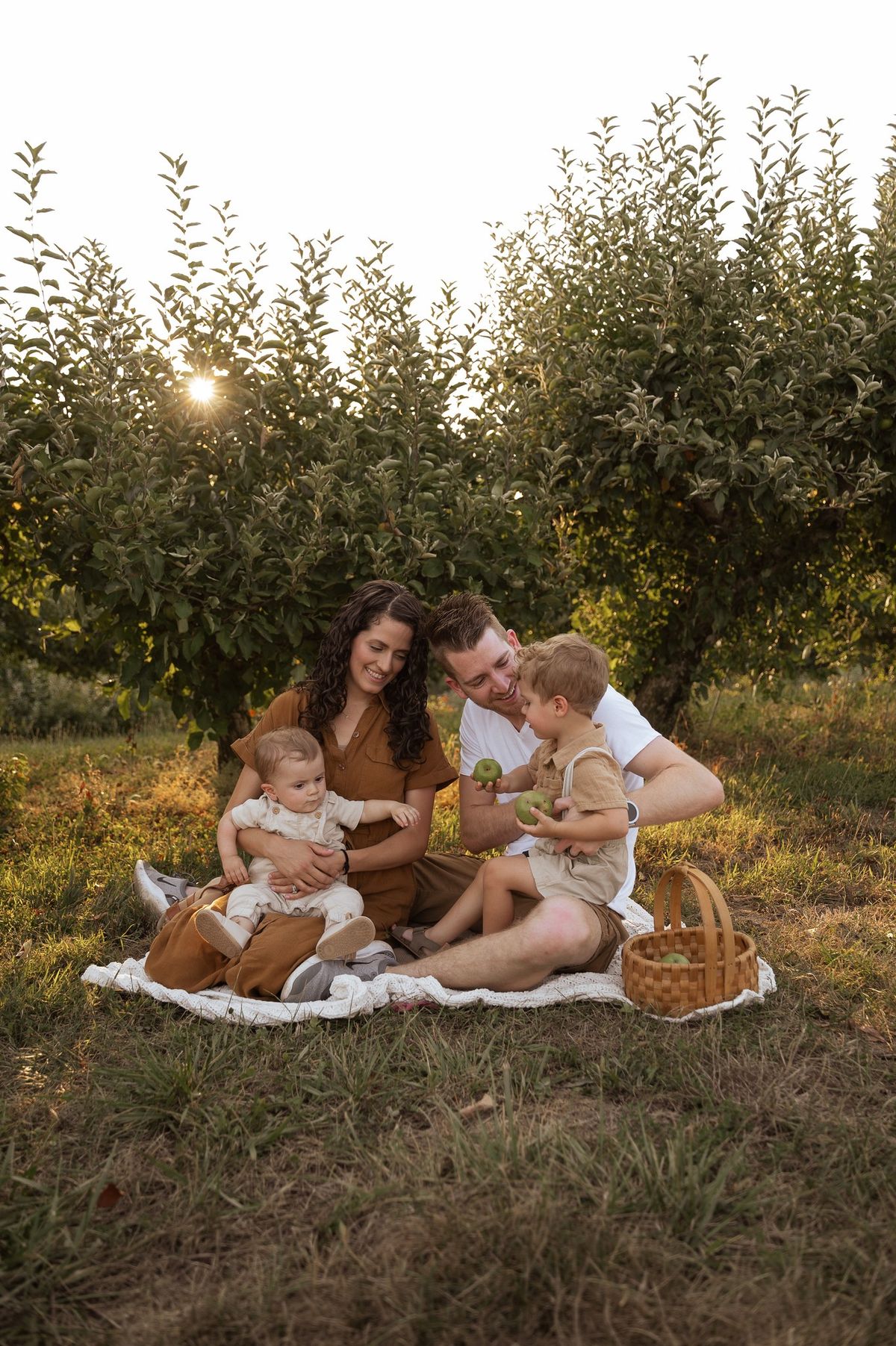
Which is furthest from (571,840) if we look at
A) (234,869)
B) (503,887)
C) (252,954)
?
(234,869)

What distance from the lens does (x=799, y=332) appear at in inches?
237

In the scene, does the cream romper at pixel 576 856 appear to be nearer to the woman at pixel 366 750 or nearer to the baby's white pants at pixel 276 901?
the woman at pixel 366 750

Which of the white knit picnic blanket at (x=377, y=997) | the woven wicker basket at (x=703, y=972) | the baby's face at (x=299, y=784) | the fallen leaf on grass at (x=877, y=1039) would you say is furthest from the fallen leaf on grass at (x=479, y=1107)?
the baby's face at (x=299, y=784)

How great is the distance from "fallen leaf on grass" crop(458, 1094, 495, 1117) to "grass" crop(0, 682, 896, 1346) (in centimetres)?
2

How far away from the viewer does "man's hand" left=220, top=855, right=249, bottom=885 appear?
421 cm

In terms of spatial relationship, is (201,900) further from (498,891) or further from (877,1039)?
(877,1039)

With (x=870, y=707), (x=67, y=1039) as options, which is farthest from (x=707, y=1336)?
(x=870, y=707)

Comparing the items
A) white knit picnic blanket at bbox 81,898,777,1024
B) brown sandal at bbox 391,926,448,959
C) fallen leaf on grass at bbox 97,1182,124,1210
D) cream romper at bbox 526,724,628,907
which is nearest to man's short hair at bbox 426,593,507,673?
cream romper at bbox 526,724,628,907

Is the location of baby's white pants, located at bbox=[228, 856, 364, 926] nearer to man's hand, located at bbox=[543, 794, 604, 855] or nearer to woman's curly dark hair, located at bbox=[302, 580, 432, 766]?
woman's curly dark hair, located at bbox=[302, 580, 432, 766]

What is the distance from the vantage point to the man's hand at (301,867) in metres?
4.07

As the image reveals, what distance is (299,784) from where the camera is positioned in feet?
13.4

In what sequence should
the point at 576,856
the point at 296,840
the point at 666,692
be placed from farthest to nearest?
1. the point at 666,692
2. the point at 296,840
3. the point at 576,856

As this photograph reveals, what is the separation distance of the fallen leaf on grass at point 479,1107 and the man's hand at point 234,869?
149cm

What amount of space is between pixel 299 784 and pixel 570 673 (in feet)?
3.54
